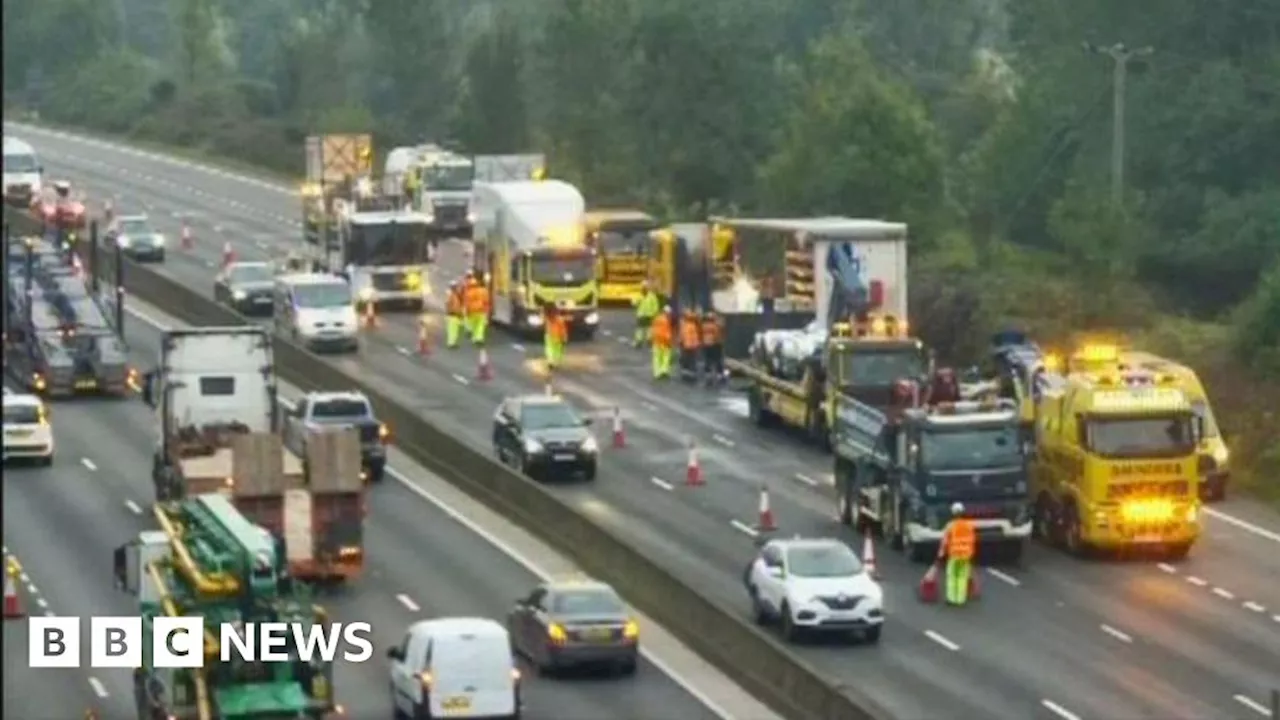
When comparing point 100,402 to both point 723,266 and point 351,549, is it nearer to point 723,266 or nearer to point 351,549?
point 723,266

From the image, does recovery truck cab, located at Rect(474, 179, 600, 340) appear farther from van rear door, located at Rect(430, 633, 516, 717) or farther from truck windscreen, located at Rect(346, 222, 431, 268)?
van rear door, located at Rect(430, 633, 516, 717)

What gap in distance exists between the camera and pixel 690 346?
68.7 meters

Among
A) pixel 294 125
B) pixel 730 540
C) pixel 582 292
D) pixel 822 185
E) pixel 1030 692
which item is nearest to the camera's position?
pixel 1030 692

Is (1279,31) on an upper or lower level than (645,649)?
upper

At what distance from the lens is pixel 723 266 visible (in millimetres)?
71125

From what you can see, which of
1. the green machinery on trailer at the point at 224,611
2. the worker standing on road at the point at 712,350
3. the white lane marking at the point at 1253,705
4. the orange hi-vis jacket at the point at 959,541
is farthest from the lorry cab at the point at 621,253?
the green machinery on trailer at the point at 224,611

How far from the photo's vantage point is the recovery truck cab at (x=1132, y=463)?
1848 inches

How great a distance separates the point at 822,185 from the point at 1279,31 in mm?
16125

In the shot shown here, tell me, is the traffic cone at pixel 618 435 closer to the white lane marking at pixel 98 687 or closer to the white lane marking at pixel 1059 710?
the white lane marking at pixel 98 687

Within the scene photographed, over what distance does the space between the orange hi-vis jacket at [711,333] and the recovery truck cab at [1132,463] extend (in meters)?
20.1

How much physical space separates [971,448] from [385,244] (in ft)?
121

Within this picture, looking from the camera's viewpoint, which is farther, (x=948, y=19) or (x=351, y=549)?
(x=948, y=19)

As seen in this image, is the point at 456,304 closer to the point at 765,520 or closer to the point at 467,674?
the point at 765,520

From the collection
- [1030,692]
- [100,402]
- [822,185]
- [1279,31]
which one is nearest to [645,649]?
[1030,692]
